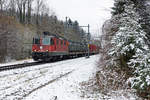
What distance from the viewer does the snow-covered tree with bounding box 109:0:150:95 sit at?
5.40 metres

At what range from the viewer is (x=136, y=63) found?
6.21 metres

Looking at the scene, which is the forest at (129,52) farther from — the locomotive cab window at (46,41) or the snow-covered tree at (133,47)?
the locomotive cab window at (46,41)

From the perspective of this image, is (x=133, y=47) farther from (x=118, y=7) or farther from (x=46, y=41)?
(x=46, y=41)

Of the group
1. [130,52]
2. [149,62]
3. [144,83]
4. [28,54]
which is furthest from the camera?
[28,54]

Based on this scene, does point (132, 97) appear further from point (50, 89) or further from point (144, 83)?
point (50, 89)

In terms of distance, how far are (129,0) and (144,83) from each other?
4.75 meters

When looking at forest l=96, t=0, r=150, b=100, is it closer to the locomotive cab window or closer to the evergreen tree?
the evergreen tree

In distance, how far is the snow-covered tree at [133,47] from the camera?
213 inches

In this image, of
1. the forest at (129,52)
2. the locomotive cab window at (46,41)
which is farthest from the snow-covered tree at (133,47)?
the locomotive cab window at (46,41)

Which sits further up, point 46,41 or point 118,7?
point 118,7

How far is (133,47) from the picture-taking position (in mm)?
6422

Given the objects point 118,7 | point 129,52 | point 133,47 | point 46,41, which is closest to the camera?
point 133,47

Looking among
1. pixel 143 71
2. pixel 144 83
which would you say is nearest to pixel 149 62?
pixel 143 71

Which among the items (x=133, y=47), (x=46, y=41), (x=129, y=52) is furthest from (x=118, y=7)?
(x=46, y=41)
